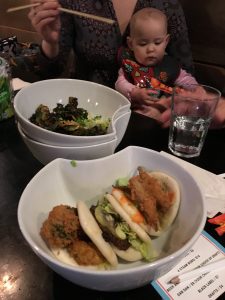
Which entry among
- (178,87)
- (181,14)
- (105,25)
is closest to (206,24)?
(181,14)

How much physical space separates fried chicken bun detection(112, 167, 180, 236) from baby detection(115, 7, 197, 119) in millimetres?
919

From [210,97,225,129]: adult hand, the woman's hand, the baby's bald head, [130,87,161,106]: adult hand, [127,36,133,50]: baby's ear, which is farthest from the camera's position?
[127,36,133,50]: baby's ear

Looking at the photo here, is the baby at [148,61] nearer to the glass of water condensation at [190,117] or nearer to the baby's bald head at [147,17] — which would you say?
the baby's bald head at [147,17]

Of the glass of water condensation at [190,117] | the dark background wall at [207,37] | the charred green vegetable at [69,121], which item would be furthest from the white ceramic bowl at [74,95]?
the dark background wall at [207,37]

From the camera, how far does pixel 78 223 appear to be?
0.56 m

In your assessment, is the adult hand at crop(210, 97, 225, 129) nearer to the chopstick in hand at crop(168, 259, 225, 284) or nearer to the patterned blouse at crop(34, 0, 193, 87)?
the chopstick in hand at crop(168, 259, 225, 284)

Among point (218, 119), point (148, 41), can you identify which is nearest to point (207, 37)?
point (148, 41)

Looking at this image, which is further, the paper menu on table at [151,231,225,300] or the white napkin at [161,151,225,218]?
the white napkin at [161,151,225,218]

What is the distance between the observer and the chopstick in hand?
1.85ft

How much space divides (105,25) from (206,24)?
0.57m

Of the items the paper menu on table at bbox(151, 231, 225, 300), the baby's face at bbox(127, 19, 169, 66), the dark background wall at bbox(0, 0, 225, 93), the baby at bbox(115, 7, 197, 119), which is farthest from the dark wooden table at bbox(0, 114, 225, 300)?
the dark background wall at bbox(0, 0, 225, 93)

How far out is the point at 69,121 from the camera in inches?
34.2

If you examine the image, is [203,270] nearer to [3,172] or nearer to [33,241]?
[33,241]

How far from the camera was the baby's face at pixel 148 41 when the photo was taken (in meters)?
1.61
